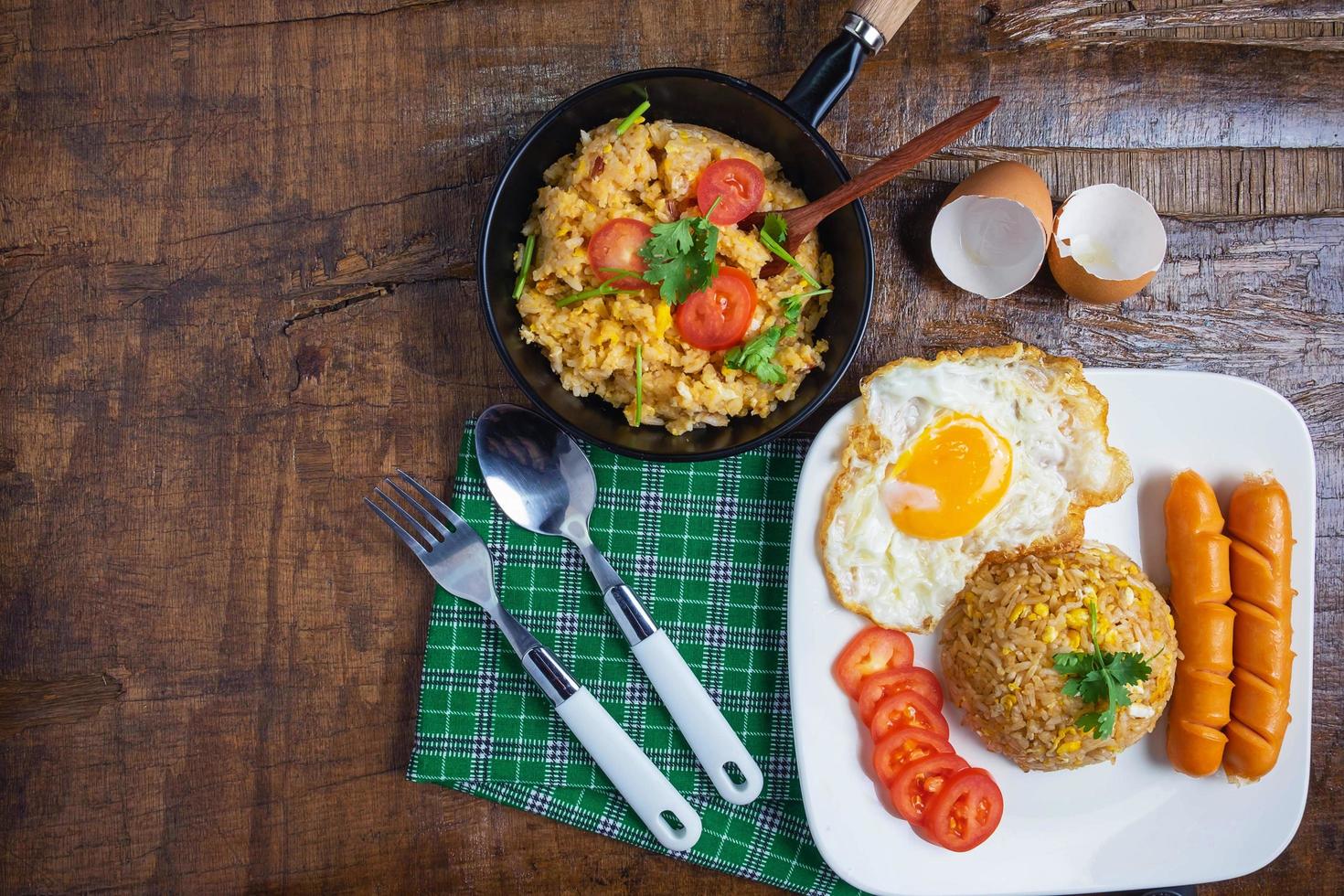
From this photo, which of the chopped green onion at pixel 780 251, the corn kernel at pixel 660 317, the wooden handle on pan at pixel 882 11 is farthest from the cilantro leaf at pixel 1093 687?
the wooden handle on pan at pixel 882 11

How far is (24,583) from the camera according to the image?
11.0ft

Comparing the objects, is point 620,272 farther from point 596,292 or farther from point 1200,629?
point 1200,629

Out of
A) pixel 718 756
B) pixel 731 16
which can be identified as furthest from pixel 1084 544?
pixel 731 16

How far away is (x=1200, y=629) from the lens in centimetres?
312

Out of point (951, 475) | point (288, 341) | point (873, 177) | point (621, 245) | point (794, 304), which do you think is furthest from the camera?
point (288, 341)

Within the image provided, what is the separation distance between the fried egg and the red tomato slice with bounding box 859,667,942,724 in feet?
0.49

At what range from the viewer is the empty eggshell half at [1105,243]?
3150 millimetres

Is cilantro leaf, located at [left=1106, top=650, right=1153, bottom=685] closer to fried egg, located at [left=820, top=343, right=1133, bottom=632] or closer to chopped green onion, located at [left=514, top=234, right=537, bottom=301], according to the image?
fried egg, located at [left=820, top=343, right=1133, bottom=632]

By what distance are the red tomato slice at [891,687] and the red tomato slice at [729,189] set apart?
1.52 m

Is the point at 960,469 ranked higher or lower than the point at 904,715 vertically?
higher

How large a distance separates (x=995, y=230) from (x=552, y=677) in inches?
82.0

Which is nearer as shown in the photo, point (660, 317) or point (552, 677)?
point (660, 317)

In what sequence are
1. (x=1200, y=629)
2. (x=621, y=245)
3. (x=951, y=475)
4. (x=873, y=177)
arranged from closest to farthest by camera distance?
(x=873, y=177) → (x=621, y=245) → (x=951, y=475) → (x=1200, y=629)

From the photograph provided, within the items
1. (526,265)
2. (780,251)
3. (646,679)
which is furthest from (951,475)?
(526,265)
